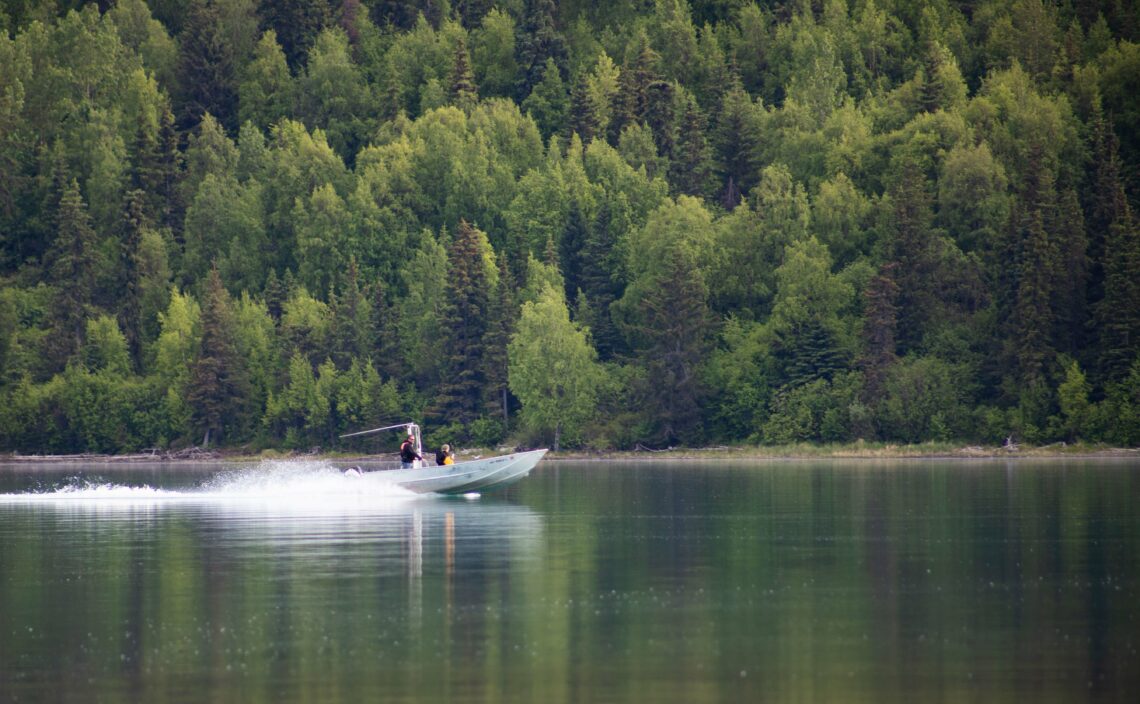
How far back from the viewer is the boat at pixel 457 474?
62.7m

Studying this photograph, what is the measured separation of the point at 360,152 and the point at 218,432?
3233 cm

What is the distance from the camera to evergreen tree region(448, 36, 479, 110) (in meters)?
157

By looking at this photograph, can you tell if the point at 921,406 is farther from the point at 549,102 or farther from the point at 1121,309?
the point at 549,102

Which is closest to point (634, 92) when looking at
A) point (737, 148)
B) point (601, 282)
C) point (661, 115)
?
point (661, 115)

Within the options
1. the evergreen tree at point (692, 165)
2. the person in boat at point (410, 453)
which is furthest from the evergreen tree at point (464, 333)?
the person in boat at point (410, 453)

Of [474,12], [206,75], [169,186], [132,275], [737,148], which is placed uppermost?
[474,12]

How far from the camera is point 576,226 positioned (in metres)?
137

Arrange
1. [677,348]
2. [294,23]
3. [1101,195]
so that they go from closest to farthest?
1. [1101,195]
2. [677,348]
3. [294,23]

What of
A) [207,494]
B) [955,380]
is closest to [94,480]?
→ [207,494]

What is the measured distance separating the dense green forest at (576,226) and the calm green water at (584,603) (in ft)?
199

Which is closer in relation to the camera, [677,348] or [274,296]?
[677,348]

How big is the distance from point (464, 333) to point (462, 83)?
3982cm

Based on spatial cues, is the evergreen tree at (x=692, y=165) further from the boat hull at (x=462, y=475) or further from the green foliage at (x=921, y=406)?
the boat hull at (x=462, y=475)

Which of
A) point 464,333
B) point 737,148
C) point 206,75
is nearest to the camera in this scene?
point 464,333
